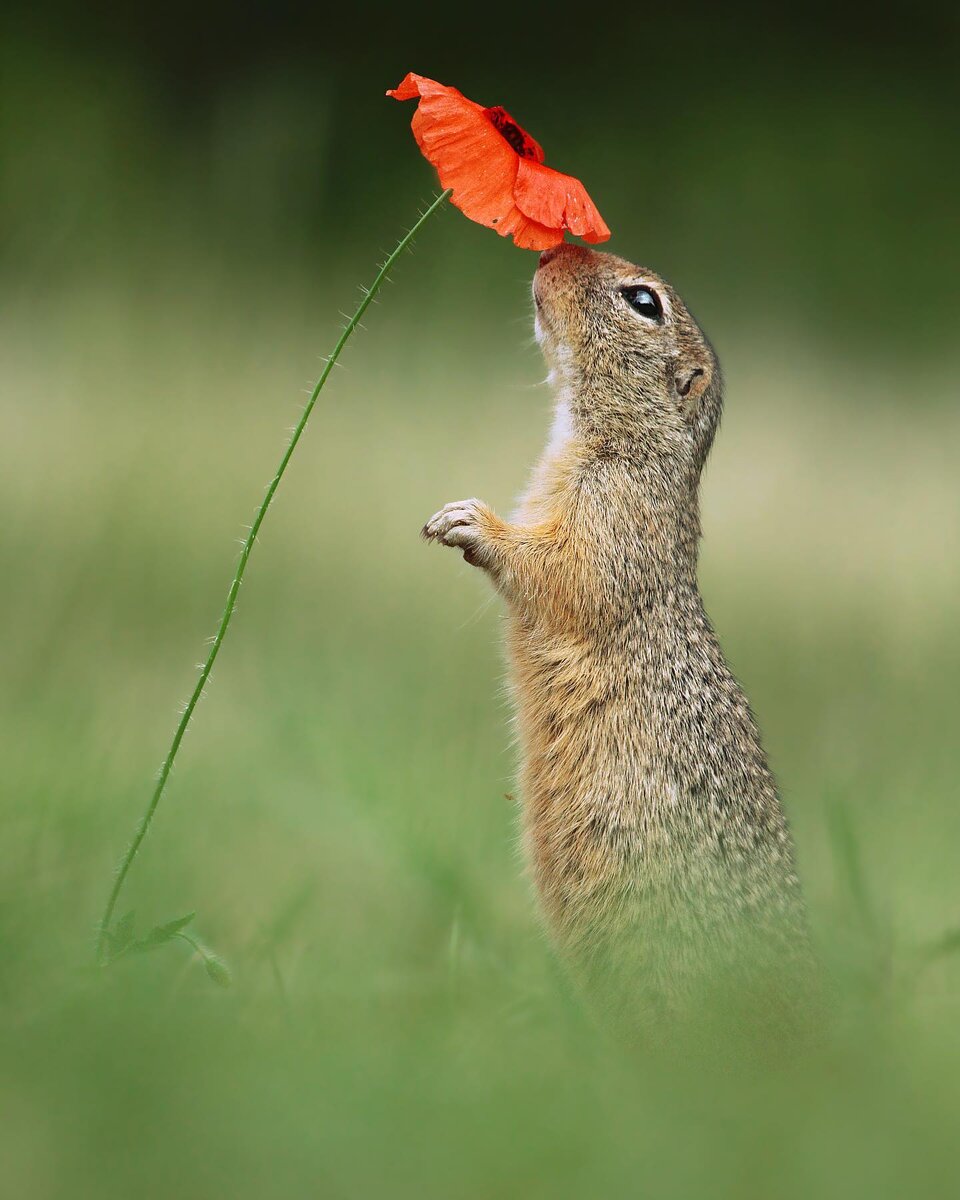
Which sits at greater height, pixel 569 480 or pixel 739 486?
pixel 739 486

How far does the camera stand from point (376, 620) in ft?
14.7

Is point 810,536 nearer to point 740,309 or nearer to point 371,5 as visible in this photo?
point 740,309

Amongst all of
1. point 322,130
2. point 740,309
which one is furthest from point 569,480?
point 740,309

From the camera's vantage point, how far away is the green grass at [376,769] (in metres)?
1.29

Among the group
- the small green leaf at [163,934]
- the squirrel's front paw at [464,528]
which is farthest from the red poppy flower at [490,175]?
the small green leaf at [163,934]

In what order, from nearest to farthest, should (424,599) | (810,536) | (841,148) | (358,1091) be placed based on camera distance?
(358,1091), (424,599), (810,536), (841,148)

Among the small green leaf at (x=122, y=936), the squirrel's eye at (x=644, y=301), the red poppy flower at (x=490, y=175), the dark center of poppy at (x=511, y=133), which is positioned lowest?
the small green leaf at (x=122, y=936)

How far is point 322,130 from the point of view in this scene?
161 inches

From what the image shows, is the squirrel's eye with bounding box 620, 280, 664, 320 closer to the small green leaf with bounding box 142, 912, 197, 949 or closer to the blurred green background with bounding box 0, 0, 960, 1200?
the blurred green background with bounding box 0, 0, 960, 1200

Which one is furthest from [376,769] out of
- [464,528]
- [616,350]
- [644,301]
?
[644,301]

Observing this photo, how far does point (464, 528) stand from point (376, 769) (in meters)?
0.84

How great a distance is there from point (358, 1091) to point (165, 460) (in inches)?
134

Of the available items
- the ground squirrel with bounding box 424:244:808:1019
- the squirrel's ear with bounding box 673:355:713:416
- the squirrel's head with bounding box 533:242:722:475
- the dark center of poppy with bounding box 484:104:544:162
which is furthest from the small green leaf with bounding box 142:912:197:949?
the squirrel's ear with bounding box 673:355:713:416

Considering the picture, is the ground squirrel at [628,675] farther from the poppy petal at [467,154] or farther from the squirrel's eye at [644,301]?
the poppy petal at [467,154]
